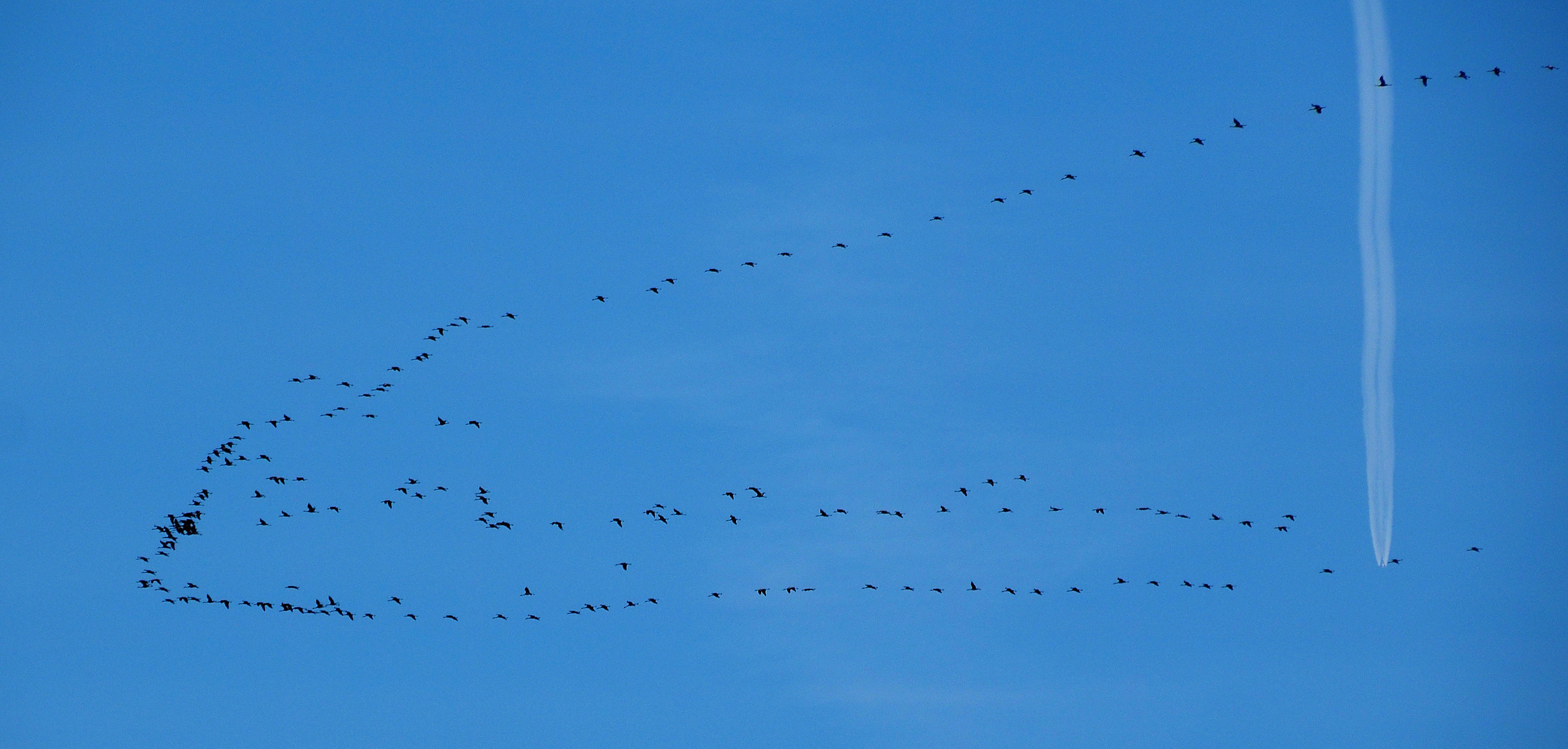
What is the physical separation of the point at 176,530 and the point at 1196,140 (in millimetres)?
54179

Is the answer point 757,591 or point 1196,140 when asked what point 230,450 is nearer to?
point 757,591

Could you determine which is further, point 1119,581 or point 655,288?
point 1119,581

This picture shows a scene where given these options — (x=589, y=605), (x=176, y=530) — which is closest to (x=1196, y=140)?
(x=589, y=605)

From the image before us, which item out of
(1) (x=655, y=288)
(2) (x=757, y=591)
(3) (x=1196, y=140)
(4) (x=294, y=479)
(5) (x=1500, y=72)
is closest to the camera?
(5) (x=1500, y=72)

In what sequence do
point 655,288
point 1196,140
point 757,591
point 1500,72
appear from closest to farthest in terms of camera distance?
point 1500,72, point 1196,140, point 655,288, point 757,591

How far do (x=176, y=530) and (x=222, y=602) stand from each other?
8.29m

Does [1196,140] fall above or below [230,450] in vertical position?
above

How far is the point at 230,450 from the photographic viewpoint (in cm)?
9544

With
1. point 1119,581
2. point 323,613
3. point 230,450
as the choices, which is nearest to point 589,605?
point 323,613

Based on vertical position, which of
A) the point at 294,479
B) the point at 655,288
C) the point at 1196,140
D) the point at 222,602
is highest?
the point at 1196,140

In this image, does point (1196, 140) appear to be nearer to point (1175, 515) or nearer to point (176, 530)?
point (1175, 515)

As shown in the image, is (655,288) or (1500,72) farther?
(655,288)

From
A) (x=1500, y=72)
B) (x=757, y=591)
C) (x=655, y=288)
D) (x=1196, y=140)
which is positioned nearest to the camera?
(x=1500, y=72)

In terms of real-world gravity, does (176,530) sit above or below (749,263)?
below
